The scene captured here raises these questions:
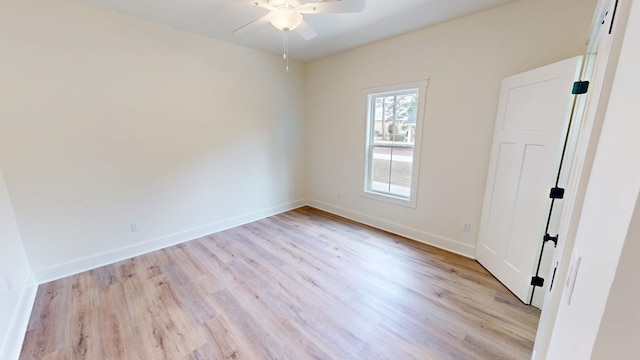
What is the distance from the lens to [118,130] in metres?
2.61

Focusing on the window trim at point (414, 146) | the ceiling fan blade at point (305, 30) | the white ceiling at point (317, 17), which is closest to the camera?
the ceiling fan blade at point (305, 30)

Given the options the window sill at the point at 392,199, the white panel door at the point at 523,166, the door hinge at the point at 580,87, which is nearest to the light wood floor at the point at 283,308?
the white panel door at the point at 523,166

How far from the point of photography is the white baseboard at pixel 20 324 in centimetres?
156

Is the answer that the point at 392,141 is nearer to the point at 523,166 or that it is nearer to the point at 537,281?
the point at 523,166

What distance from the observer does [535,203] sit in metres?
2.00

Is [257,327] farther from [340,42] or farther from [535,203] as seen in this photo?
[340,42]

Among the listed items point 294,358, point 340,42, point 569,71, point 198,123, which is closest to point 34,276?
point 198,123

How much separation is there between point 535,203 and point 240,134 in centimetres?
346

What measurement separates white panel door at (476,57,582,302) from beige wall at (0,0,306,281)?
3.09 m

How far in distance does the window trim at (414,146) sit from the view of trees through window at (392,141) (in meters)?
0.03

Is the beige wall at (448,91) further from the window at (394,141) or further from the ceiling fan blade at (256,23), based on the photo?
the ceiling fan blade at (256,23)

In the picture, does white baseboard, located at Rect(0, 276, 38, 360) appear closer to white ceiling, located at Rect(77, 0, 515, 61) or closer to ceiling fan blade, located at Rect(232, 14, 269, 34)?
white ceiling, located at Rect(77, 0, 515, 61)

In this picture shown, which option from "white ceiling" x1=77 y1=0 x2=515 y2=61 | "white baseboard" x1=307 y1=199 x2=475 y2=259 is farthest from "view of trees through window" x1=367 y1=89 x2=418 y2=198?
"white ceiling" x1=77 y1=0 x2=515 y2=61

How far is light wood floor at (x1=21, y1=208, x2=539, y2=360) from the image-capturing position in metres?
1.67
